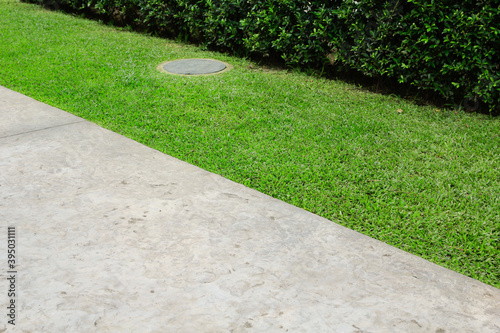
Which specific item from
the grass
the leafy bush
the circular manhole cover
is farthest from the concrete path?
the circular manhole cover

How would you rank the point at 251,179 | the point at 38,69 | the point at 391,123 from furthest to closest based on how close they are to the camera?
the point at 38,69
the point at 391,123
the point at 251,179

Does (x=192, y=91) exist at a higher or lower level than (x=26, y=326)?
higher

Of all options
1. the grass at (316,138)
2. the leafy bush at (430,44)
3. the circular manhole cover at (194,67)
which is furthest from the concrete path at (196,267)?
the circular manhole cover at (194,67)

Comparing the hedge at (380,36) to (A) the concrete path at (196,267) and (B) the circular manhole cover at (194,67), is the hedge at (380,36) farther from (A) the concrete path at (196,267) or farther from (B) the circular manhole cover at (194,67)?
(A) the concrete path at (196,267)

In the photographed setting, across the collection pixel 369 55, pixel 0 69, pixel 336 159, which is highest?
pixel 369 55

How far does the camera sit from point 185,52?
25.8 feet

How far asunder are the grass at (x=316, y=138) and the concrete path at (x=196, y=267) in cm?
31

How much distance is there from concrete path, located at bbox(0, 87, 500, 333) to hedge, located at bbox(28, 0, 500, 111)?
10.3 ft

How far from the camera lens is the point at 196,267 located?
2.55 metres

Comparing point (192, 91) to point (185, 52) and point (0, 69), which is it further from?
point (0, 69)

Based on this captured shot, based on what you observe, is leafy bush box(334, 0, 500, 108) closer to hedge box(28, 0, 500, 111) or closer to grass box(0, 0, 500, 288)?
hedge box(28, 0, 500, 111)

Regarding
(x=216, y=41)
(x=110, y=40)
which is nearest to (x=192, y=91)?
(x=216, y=41)

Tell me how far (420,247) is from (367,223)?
0.39 metres

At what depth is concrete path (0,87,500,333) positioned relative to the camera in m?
2.20
